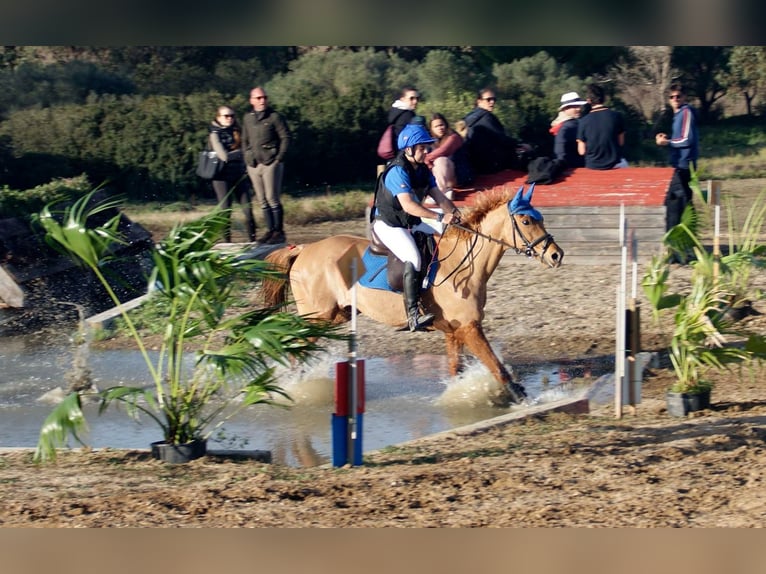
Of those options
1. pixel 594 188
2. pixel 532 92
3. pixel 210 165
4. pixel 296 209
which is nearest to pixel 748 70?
pixel 532 92

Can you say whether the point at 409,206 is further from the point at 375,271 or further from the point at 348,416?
the point at 348,416

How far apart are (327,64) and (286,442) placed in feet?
63.2

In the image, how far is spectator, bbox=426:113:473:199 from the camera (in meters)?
14.4

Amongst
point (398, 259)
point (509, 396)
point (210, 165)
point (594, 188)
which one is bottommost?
point (509, 396)

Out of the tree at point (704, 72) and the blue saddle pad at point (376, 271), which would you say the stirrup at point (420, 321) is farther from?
the tree at point (704, 72)

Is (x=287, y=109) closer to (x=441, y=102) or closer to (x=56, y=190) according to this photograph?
(x=441, y=102)

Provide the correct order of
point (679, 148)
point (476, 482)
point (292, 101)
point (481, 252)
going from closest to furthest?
1. point (476, 482)
2. point (481, 252)
3. point (679, 148)
4. point (292, 101)

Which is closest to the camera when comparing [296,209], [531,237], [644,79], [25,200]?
[531,237]

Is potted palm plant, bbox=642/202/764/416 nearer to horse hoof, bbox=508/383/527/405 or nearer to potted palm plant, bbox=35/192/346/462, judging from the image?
horse hoof, bbox=508/383/527/405

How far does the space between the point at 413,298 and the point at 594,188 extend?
228 inches

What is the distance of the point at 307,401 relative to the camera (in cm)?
1027

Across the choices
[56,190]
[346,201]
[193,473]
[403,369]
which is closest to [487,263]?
[403,369]

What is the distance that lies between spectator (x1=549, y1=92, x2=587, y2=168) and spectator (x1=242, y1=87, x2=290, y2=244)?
3.50m

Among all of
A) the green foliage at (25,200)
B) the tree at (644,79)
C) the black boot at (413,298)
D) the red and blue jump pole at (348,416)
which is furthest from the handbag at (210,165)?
the tree at (644,79)
